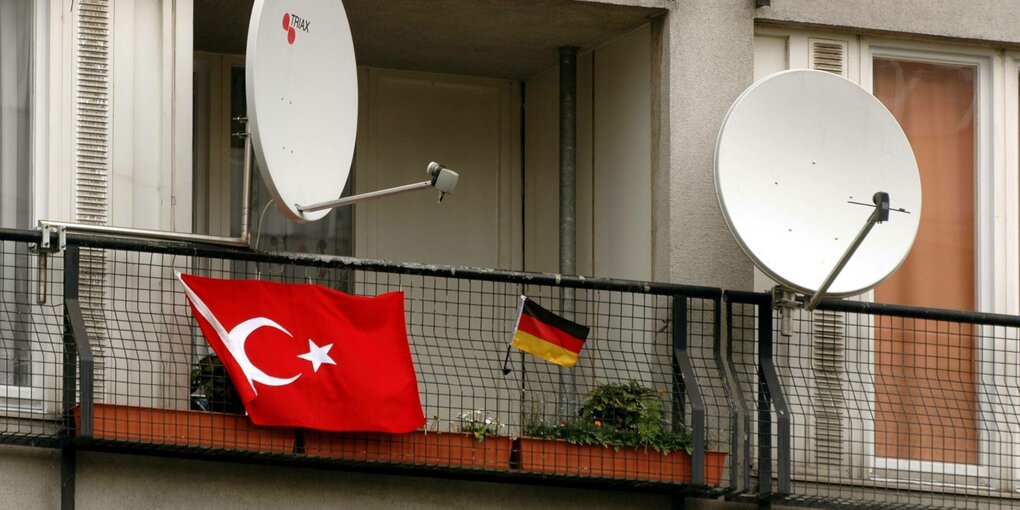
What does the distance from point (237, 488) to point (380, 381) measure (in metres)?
0.96

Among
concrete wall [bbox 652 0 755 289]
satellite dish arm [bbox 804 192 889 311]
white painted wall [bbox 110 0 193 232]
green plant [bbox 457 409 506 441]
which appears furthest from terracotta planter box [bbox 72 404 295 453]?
satellite dish arm [bbox 804 192 889 311]

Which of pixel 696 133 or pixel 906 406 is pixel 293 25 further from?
pixel 906 406

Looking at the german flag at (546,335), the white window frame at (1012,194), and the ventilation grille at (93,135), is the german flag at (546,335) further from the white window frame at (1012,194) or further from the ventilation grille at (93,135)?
the white window frame at (1012,194)

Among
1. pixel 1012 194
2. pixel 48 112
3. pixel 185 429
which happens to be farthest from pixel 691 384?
pixel 48 112

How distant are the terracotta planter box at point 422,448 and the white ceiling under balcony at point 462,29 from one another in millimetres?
2857

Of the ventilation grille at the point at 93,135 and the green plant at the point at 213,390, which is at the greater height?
the ventilation grille at the point at 93,135

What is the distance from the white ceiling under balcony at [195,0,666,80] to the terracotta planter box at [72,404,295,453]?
9.44ft

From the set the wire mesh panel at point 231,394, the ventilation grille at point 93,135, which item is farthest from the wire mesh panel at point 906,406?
the ventilation grille at point 93,135

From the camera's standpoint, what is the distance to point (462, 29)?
38.4ft

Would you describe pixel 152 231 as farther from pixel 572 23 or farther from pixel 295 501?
pixel 572 23

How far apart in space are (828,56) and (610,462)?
10.4ft

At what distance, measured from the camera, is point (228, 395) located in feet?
32.3

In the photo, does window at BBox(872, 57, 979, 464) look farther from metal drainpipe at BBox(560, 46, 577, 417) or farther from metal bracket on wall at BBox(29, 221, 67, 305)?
metal bracket on wall at BBox(29, 221, 67, 305)

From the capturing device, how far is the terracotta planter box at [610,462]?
9984 mm
